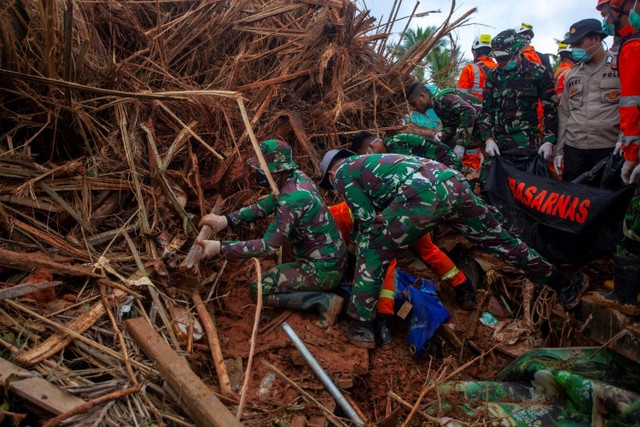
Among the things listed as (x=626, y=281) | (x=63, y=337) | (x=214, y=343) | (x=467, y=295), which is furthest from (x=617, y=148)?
(x=63, y=337)

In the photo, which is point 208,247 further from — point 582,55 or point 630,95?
point 582,55

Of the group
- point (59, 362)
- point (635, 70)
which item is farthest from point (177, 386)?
point (635, 70)

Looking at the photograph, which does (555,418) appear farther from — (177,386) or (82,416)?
(82,416)

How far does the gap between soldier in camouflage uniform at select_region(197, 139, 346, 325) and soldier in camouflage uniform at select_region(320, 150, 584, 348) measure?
23cm

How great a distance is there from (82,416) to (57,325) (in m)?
0.65

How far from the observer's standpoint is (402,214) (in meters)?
3.31

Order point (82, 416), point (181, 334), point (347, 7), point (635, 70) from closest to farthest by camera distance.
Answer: point (82, 416)
point (181, 334)
point (635, 70)
point (347, 7)

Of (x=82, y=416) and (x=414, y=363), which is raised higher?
(x=82, y=416)

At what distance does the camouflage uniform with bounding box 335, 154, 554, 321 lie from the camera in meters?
3.30

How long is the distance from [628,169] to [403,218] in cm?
161

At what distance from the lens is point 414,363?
11.3 feet

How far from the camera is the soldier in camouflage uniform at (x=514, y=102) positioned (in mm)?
4355

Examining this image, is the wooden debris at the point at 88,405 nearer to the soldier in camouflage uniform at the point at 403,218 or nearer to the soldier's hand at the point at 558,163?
the soldier in camouflage uniform at the point at 403,218

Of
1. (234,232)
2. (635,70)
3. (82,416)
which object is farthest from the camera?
(234,232)
